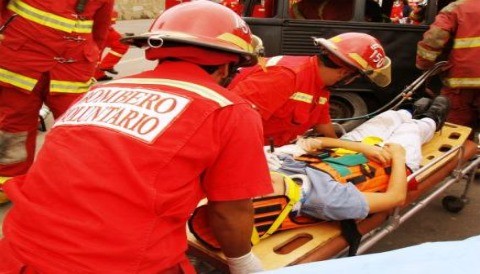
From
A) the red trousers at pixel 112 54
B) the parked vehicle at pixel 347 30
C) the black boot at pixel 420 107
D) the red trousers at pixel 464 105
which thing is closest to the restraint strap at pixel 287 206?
the black boot at pixel 420 107

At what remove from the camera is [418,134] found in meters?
3.28

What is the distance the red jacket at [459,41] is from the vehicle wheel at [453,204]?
0.97 meters

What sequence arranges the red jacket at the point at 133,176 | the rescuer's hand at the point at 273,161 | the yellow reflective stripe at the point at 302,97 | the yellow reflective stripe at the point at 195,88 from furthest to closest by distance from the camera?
the yellow reflective stripe at the point at 302,97 < the rescuer's hand at the point at 273,161 < the yellow reflective stripe at the point at 195,88 < the red jacket at the point at 133,176

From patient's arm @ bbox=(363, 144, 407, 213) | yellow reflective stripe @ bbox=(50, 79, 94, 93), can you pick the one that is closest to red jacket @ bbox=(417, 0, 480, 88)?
patient's arm @ bbox=(363, 144, 407, 213)

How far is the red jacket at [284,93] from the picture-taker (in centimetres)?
257

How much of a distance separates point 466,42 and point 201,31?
3011 millimetres

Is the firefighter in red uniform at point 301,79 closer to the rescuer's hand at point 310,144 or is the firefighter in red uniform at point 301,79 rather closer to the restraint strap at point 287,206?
the rescuer's hand at point 310,144

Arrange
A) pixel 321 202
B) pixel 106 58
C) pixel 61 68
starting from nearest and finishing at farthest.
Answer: pixel 321 202 < pixel 61 68 < pixel 106 58

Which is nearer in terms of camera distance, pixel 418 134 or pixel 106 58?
pixel 418 134

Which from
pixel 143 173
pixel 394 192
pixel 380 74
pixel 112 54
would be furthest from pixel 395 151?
pixel 112 54

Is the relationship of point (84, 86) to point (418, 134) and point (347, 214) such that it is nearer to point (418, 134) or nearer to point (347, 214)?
point (347, 214)

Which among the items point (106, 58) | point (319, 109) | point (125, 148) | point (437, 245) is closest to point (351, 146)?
point (319, 109)

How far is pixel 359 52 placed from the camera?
2803 millimetres

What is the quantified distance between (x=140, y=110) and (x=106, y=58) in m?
6.38
